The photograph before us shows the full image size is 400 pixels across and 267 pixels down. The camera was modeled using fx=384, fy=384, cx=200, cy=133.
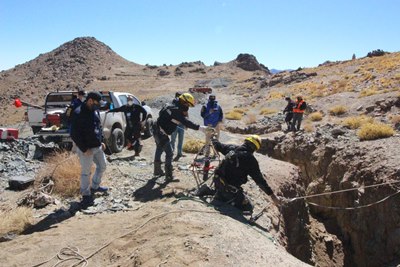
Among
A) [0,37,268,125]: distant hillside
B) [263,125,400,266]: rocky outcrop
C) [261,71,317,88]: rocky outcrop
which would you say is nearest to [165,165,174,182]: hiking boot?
[263,125,400,266]: rocky outcrop

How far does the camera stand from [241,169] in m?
6.64

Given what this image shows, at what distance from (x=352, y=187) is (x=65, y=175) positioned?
8.40 meters

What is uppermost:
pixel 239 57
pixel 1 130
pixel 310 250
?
pixel 239 57

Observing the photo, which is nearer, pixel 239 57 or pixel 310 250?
pixel 310 250

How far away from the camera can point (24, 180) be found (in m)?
8.58

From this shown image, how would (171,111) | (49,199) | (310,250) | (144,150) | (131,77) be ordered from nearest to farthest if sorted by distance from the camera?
(49,199), (171,111), (310,250), (144,150), (131,77)

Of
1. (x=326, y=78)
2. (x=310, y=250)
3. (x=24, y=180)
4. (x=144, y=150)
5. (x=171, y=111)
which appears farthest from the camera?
(x=326, y=78)

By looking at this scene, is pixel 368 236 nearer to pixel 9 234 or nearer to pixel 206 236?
pixel 206 236

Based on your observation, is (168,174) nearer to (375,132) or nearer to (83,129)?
(83,129)

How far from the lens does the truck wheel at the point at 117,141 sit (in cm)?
1136

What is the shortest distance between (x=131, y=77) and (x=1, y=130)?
6470 cm

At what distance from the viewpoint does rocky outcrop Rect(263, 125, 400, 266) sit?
32.0 ft

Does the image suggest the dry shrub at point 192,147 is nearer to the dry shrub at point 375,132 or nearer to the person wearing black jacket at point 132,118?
the person wearing black jacket at point 132,118

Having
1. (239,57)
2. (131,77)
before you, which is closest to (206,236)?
(131,77)
